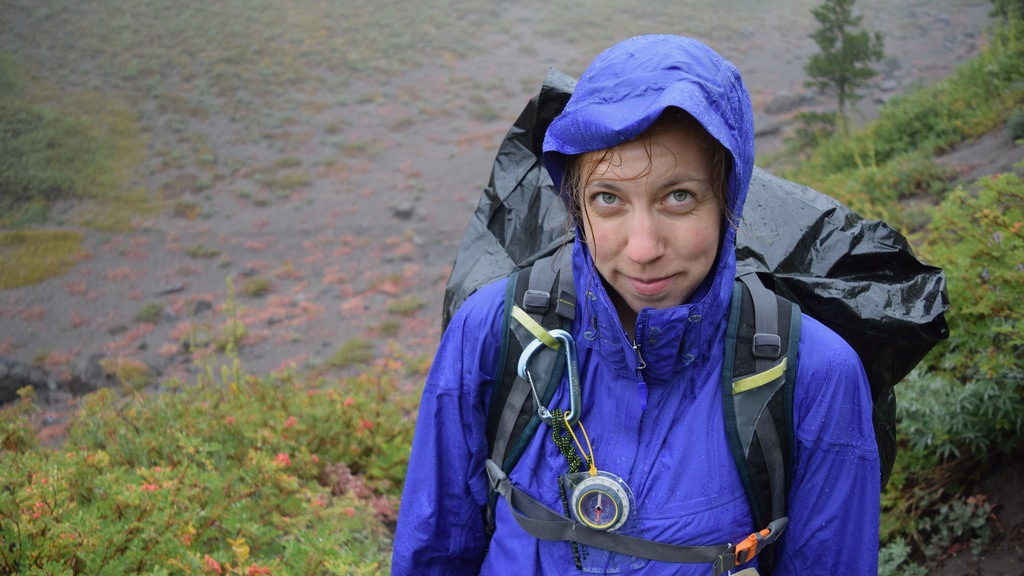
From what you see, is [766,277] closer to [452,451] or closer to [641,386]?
[641,386]

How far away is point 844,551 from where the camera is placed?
1468 mm

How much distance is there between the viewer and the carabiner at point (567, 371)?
58.9 inches

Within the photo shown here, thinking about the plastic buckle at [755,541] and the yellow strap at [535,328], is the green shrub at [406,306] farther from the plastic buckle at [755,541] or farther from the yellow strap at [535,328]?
the plastic buckle at [755,541]

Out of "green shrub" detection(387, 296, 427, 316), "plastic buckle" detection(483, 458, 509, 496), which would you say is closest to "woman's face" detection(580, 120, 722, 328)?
"plastic buckle" detection(483, 458, 509, 496)

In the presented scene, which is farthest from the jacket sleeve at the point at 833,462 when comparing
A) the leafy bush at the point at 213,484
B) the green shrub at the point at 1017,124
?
the green shrub at the point at 1017,124

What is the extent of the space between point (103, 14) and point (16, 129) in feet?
9.48

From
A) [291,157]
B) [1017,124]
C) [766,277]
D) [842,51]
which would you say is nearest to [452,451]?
[766,277]

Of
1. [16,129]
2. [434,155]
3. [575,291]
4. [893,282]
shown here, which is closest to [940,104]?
[434,155]

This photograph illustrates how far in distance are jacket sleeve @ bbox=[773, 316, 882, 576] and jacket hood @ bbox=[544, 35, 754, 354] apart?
252 mm

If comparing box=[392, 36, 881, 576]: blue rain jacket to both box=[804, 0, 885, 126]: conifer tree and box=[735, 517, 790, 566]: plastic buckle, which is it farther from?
box=[804, 0, 885, 126]: conifer tree

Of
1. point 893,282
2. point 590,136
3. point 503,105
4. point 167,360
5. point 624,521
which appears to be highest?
point 590,136

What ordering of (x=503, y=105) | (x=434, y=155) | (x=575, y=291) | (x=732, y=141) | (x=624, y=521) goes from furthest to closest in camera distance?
(x=503, y=105) < (x=434, y=155) < (x=575, y=291) < (x=624, y=521) < (x=732, y=141)

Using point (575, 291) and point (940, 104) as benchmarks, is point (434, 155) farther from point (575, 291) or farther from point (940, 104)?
point (575, 291)

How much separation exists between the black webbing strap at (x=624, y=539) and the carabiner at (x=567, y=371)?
20 centimetres
